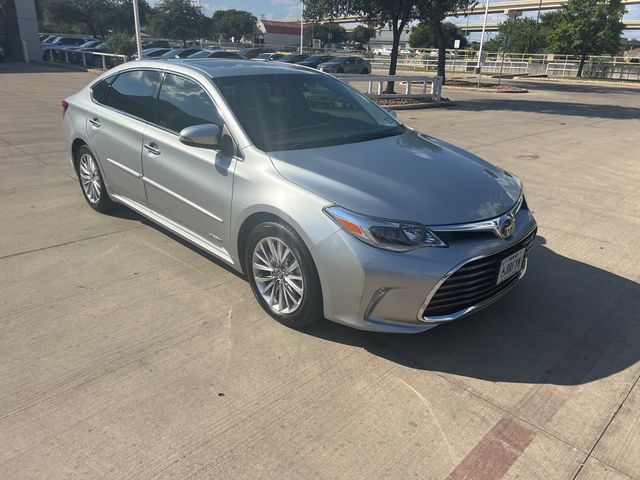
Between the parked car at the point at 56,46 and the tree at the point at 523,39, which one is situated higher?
the tree at the point at 523,39

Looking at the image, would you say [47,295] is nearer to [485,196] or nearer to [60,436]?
[60,436]

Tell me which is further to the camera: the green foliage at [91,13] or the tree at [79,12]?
the green foliage at [91,13]

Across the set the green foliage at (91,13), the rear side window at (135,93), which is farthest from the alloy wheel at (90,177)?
the green foliage at (91,13)

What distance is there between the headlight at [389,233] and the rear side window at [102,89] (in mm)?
3289

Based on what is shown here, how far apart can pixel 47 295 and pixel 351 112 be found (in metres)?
2.78

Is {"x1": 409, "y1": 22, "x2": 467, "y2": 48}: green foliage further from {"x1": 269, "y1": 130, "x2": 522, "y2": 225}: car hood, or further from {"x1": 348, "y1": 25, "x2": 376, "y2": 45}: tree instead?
{"x1": 269, "y1": 130, "x2": 522, "y2": 225}: car hood

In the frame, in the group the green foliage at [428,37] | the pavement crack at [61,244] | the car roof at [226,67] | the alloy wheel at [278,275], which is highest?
the green foliage at [428,37]

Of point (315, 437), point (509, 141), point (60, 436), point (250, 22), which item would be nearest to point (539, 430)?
point (315, 437)

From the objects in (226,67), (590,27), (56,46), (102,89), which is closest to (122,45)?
(56,46)

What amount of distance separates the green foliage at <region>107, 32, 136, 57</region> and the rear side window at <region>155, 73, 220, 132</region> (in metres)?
24.4

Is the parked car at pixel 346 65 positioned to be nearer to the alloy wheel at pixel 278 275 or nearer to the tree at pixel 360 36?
the alloy wheel at pixel 278 275

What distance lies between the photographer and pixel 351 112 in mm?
4348

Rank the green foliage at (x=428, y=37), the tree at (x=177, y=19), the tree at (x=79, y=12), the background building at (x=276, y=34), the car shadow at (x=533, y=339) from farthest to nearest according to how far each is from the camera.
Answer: the background building at (x=276, y=34)
the green foliage at (x=428, y=37)
the tree at (x=79, y=12)
the tree at (x=177, y=19)
the car shadow at (x=533, y=339)

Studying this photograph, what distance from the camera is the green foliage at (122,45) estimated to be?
26.3 m
